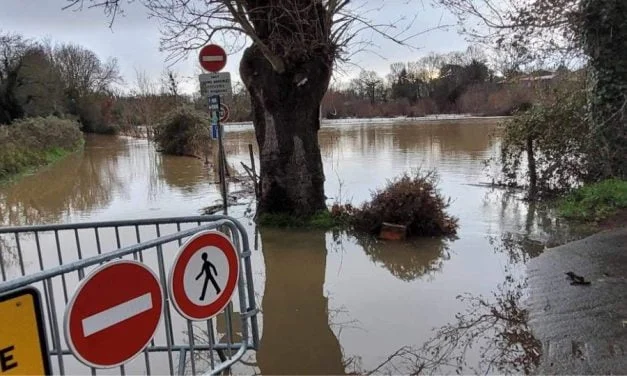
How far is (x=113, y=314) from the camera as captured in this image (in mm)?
2424

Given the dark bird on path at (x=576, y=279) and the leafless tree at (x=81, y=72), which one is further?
the leafless tree at (x=81, y=72)

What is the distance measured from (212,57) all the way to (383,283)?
5.37m

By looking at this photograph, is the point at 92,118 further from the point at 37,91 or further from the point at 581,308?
the point at 581,308

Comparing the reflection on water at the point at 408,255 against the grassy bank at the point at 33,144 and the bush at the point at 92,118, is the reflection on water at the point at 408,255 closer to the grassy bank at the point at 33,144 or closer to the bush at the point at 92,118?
the grassy bank at the point at 33,144

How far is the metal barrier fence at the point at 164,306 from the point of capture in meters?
2.57

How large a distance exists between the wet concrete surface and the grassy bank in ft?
56.4

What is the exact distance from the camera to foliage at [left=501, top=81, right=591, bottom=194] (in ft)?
35.1

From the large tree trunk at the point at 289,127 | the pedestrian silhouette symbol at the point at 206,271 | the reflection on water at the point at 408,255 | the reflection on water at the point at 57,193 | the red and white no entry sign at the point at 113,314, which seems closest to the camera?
the red and white no entry sign at the point at 113,314

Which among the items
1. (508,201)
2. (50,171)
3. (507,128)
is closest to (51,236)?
(508,201)

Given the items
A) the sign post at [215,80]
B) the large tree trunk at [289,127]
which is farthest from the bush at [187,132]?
the large tree trunk at [289,127]

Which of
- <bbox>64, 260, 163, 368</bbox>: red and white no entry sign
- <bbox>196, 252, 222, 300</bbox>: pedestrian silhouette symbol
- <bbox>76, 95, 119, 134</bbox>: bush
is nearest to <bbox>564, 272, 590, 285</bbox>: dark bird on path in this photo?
<bbox>196, 252, 222, 300</bbox>: pedestrian silhouette symbol

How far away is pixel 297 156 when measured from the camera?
8586 millimetres

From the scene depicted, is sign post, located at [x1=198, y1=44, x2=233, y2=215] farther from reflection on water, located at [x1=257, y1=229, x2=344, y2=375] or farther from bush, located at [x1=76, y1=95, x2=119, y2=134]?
bush, located at [x1=76, y1=95, x2=119, y2=134]

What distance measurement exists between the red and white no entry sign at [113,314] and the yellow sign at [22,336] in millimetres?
156
